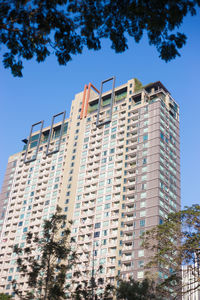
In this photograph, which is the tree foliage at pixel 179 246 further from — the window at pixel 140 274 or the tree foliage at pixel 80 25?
the window at pixel 140 274

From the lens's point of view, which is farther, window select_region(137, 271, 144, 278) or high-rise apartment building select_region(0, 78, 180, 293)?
high-rise apartment building select_region(0, 78, 180, 293)

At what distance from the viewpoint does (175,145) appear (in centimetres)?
10375

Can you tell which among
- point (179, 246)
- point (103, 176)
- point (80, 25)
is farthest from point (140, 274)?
point (80, 25)

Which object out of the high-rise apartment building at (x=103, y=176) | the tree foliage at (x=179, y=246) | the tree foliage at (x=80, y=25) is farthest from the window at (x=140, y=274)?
the tree foliage at (x=80, y=25)

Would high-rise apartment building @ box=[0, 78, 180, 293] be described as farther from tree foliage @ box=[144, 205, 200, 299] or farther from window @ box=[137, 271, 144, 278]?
tree foliage @ box=[144, 205, 200, 299]

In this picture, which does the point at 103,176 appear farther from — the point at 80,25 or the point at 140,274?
the point at 80,25

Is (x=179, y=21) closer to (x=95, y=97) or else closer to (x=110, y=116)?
(x=110, y=116)

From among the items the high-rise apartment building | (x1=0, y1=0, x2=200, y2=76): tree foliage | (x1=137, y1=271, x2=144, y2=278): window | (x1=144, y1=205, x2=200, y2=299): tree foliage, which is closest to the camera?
(x1=0, y1=0, x2=200, y2=76): tree foliage

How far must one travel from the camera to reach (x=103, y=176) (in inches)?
3930

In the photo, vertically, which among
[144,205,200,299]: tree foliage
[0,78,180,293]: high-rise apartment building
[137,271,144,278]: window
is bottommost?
[144,205,200,299]: tree foliage

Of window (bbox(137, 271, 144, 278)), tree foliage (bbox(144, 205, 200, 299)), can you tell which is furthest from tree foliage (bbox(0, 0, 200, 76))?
window (bbox(137, 271, 144, 278))

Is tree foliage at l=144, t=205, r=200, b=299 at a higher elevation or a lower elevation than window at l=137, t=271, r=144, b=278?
lower

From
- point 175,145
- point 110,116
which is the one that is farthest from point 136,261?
point 110,116

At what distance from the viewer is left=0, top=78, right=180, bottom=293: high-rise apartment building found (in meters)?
86.9
